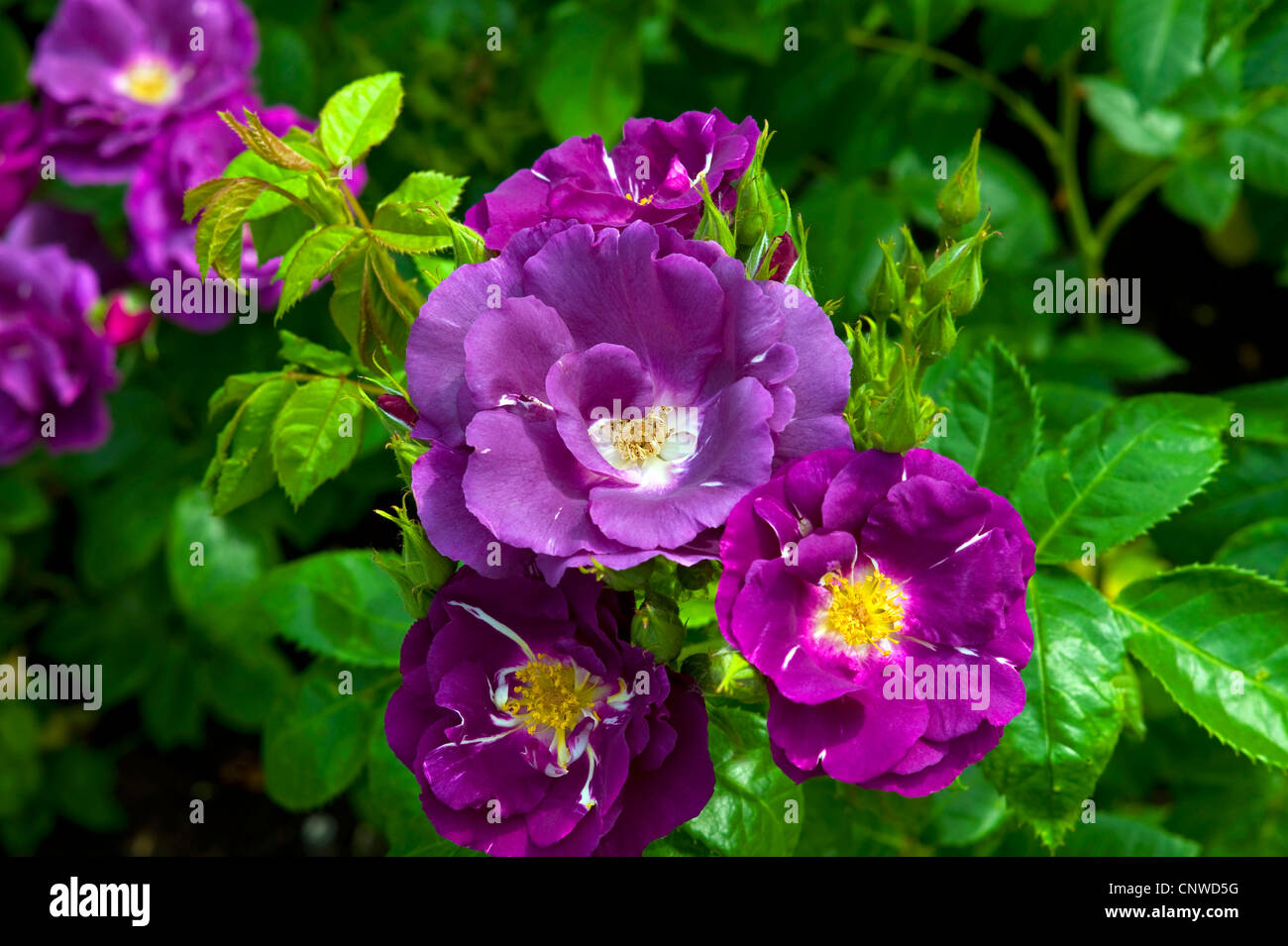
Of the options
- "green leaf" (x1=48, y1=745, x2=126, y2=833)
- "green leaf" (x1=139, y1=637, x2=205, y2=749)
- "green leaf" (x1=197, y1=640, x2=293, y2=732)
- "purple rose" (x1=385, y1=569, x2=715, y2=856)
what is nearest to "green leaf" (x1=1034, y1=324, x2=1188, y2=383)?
"purple rose" (x1=385, y1=569, x2=715, y2=856)

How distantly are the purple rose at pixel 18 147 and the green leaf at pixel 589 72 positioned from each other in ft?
3.16

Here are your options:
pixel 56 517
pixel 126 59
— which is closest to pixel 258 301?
pixel 126 59

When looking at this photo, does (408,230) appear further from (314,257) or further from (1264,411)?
(1264,411)

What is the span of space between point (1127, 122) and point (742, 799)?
7.07 feet

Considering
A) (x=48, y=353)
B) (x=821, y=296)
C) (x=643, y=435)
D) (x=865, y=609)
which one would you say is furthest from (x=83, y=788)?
(x=865, y=609)

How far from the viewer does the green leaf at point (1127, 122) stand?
2.79 m

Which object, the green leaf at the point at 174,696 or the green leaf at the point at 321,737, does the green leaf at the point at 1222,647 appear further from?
the green leaf at the point at 174,696

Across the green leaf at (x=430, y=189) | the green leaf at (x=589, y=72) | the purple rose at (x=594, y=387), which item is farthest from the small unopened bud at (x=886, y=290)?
the green leaf at (x=589, y=72)

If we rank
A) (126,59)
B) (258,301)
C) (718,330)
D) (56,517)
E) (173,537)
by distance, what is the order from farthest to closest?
(56,517)
(173,537)
(126,59)
(258,301)
(718,330)

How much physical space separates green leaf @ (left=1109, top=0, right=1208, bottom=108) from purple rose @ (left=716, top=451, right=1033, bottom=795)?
3.62ft

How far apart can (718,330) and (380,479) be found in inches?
60.2

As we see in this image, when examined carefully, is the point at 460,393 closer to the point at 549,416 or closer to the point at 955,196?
the point at 549,416

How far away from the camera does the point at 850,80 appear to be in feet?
8.30

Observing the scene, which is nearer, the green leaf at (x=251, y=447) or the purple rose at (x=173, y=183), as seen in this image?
the green leaf at (x=251, y=447)
